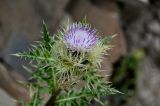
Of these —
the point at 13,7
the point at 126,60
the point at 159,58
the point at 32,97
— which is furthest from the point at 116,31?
the point at 32,97

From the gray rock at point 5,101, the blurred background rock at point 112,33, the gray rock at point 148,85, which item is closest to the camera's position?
the gray rock at point 5,101

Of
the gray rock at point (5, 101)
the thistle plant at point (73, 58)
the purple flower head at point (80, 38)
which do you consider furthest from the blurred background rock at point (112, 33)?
the purple flower head at point (80, 38)

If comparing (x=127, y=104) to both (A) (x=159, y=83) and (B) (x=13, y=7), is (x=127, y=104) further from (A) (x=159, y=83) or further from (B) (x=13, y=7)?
(B) (x=13, y=7)

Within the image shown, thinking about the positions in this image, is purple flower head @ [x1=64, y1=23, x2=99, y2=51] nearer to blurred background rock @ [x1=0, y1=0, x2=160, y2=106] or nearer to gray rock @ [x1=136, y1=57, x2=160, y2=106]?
blurred background rock @ [x1=0, y1=0, x2=160, y2=106]

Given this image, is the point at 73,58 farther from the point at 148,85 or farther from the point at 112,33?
the point at 148,85

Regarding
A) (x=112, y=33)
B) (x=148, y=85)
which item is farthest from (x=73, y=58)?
(x=148, y=85)

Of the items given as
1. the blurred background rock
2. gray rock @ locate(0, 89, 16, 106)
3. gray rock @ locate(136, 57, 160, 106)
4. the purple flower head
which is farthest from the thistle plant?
gray rock @ locate(136, 57, 160, 106)

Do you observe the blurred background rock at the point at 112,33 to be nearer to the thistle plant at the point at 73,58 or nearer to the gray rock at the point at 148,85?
the gray rock at the point at 148,85
